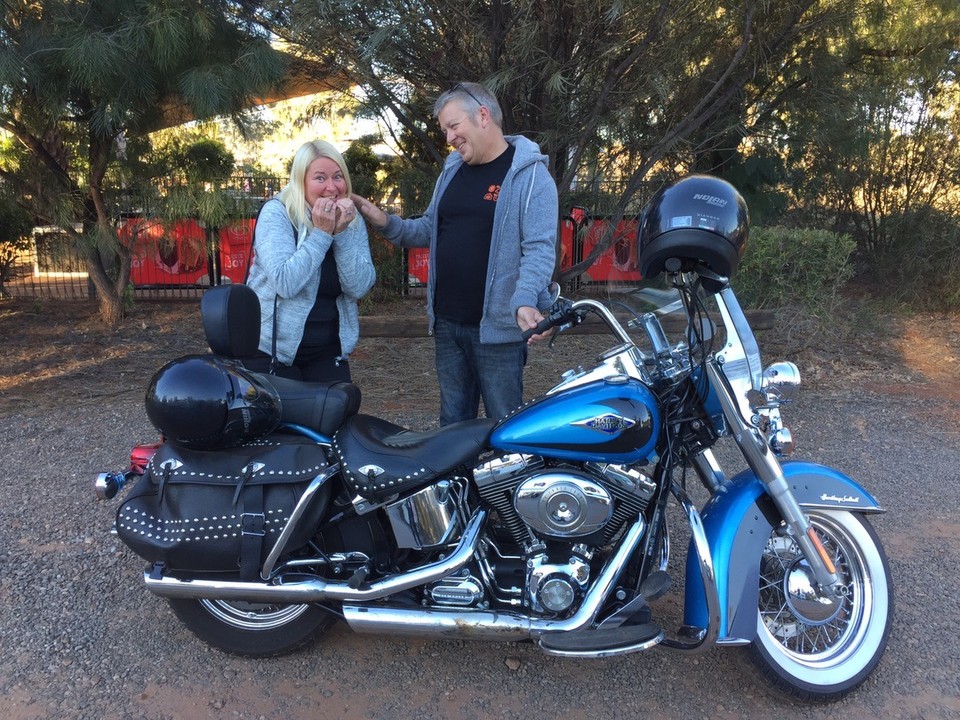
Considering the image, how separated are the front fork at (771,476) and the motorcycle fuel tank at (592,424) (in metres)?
0.20

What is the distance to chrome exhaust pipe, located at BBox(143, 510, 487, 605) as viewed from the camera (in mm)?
2186

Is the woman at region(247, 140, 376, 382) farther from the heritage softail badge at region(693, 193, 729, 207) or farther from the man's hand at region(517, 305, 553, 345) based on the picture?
the heritage softail badge at region(693, 193, 729, 207)

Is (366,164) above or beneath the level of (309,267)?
above

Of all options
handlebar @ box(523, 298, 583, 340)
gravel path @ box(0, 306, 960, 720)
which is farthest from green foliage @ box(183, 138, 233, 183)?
handlebar @ box(523, 298, 583, 340)

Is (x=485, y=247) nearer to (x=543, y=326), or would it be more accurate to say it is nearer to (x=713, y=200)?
(x=543, y=326)

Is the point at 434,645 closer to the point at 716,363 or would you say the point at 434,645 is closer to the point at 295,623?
the point at 295,623

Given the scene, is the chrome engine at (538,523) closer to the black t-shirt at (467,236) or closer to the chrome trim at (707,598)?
the chrome trim at (707,598)

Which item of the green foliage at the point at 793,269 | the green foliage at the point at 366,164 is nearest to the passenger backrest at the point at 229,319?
the green foliage at the point at 793,269

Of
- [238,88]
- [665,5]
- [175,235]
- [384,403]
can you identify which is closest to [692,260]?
[665,5]

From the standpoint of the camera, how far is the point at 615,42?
174 inches

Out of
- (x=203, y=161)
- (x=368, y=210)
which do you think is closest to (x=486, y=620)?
(x=368, y=210)

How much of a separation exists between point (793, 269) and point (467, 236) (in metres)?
3.93

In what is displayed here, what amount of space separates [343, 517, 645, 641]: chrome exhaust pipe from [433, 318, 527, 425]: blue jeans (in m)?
0.79

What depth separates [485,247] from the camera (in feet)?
9.31
